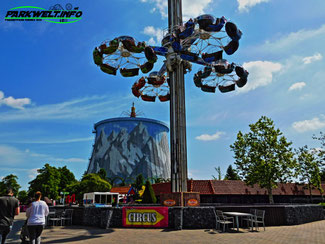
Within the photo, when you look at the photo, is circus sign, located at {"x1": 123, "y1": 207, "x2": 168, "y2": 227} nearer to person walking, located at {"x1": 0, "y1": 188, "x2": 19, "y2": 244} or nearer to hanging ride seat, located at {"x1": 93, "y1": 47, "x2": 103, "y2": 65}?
person walking, located at {"x1": 0, "y1": 188, "x2": 19, "y2": 244}

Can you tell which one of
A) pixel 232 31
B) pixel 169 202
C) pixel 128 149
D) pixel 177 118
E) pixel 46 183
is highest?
pixel 128 149

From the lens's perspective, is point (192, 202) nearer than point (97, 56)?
Yes

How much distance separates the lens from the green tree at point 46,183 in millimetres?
51094

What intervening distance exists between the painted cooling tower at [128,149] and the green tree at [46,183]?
5553 cm

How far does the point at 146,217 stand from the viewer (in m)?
16.2

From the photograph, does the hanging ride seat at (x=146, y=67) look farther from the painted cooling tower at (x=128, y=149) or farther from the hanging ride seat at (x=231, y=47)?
the painted cooling tower at (x=128, y=149)

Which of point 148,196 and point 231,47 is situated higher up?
point 231,47


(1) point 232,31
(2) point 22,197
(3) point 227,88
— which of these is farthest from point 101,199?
(2) point 22,197

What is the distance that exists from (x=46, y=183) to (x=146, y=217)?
138ft

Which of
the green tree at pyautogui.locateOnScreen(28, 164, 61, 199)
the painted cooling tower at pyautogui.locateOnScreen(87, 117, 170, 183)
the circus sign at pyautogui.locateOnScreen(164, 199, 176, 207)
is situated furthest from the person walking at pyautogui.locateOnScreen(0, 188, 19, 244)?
the painted cooling tower at pyautogui.locateOnScreen(87, 117, 170, 183)

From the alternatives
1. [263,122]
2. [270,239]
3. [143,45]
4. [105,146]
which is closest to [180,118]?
[143,45]

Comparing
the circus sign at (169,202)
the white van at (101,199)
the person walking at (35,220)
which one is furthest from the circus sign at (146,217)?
the white van at (101,199)

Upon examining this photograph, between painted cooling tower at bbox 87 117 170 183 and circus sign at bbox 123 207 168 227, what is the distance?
93856mm

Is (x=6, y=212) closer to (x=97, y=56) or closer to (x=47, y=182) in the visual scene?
(x=97, y=56)
